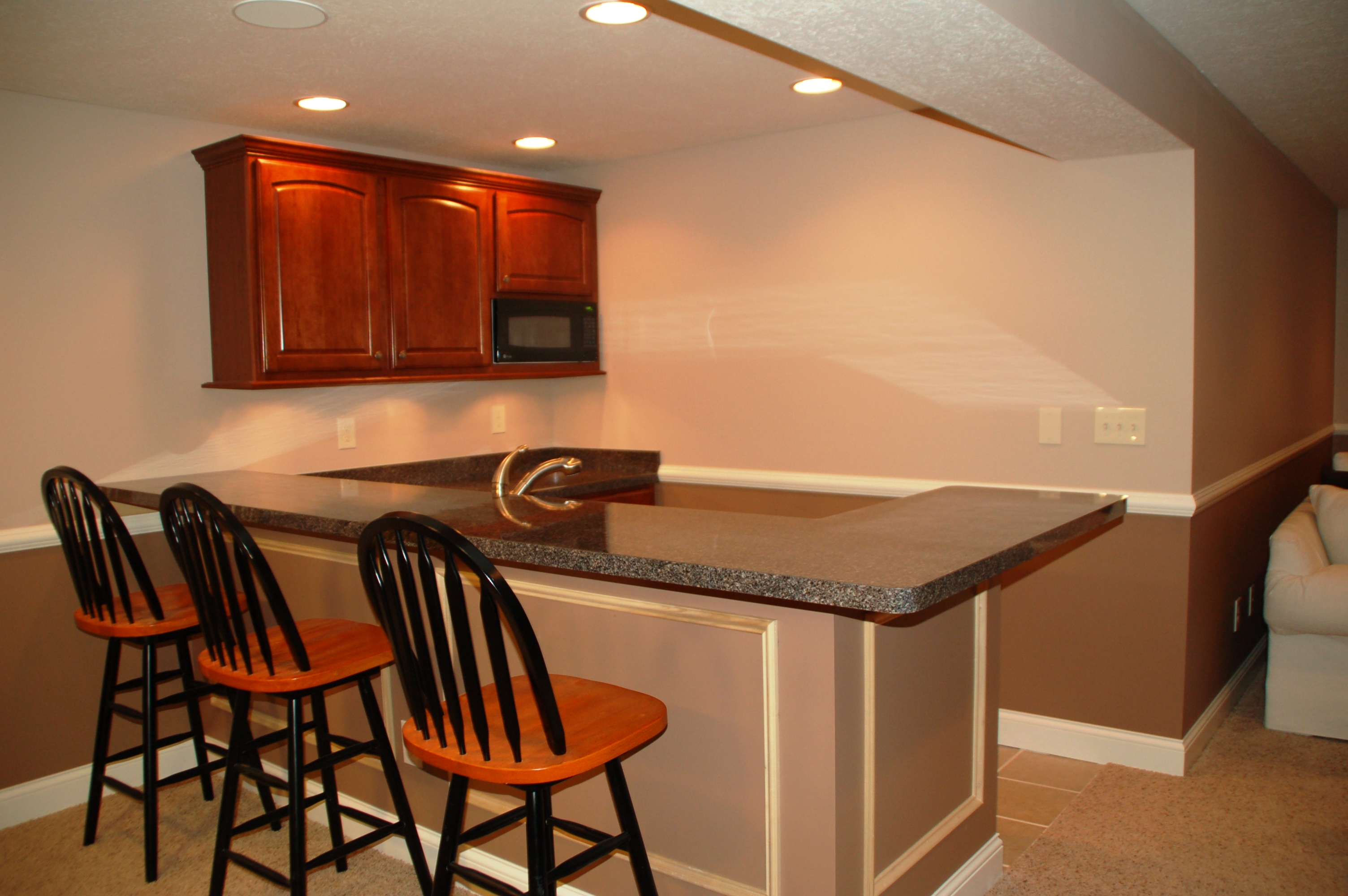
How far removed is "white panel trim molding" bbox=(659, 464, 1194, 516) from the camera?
118 inches

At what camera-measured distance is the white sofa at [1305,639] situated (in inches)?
126

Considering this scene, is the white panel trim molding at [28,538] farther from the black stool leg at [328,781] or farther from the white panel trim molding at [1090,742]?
the white panel trim molding at [1090,742]

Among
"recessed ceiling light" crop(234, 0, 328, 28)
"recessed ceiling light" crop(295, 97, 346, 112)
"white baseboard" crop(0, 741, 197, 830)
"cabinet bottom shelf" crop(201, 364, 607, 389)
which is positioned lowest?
"white baseboard" crop(0, 741, 197, 830)

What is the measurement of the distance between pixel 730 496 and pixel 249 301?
1.89 meters

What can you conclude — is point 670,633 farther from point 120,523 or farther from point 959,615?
point 120,523

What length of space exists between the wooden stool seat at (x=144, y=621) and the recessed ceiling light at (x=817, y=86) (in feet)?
7.39

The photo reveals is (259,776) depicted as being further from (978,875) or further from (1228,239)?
(1228,239)

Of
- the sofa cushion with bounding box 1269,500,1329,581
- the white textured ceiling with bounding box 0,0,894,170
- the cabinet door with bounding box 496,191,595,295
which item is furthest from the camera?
the cabinet door with bounding box 496,191,595,295

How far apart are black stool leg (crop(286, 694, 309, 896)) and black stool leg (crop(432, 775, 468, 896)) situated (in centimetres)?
46

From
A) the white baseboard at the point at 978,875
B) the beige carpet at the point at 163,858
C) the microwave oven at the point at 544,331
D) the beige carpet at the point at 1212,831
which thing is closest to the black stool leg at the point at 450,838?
the beige carpet at the point at 163,858

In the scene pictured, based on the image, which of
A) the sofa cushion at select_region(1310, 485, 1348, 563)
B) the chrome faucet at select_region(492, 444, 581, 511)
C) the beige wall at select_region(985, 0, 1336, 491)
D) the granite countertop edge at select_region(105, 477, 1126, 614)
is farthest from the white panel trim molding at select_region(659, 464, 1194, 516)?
the chrome faucet at select_region(492, 444, 581, 511)

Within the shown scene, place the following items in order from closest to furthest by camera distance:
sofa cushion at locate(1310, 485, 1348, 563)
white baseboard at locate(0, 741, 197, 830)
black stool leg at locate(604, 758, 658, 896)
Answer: black stool leg at locate(604, 758, 658, 896) → white baseboard at locate(0, 741, 197, 830) → sofa cushion at locate(1310, 485, 1348, 563)

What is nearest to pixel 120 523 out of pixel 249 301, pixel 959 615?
pixel 249 301

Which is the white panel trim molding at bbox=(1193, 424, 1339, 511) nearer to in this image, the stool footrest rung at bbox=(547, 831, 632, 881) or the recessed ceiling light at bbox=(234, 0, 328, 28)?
the stool footrest rung at bbox=(547, 831, 632, 881)
